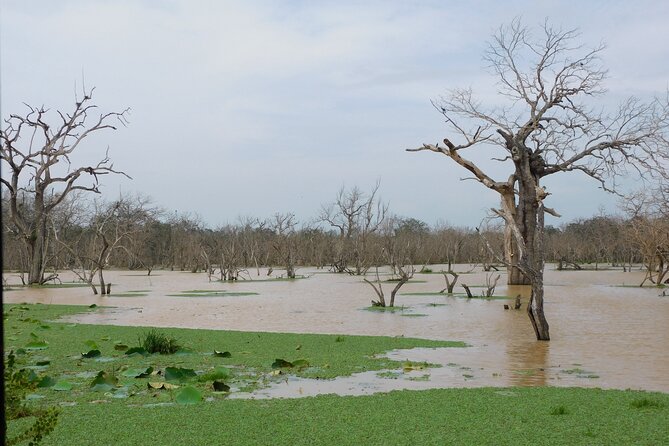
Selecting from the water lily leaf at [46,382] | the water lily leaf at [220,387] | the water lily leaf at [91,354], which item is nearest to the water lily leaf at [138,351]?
the water lily leaf at [91,354]

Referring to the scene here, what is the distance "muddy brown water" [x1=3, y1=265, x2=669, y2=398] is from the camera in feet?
28.7

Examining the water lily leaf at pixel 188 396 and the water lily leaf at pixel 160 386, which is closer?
the water lily leaf at pixel 188 396

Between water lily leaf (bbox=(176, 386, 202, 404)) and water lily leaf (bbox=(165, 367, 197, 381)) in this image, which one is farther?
water lily leaf (bbox=(165, 367, 197, 381))

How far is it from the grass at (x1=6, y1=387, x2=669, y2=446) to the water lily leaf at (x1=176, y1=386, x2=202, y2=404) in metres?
0.17

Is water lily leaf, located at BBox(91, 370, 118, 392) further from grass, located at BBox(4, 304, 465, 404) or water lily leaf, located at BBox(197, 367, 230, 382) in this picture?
water lily leaf, located at BBox(197, 367, 230, 382)

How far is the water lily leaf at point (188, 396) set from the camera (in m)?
6.86

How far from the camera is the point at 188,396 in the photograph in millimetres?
6922

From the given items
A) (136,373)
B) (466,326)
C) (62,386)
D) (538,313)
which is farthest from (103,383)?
(466,326)

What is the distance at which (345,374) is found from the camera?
894 cm

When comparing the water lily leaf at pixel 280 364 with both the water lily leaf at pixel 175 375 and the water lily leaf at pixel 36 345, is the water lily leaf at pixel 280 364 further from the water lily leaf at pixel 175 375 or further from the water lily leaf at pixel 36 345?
the water lily leaf at pixel 36 345

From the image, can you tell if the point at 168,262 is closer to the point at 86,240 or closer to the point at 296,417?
the point at 86,240

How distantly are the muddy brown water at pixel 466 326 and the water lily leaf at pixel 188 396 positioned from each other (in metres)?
0.93

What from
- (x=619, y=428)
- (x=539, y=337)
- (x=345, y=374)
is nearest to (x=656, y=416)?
(x=619, y=428)

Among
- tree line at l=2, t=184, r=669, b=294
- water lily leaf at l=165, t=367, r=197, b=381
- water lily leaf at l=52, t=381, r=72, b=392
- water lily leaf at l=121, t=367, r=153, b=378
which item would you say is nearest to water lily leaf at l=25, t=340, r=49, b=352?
water lily leaf at l=121, t=367, r=153, b=378
